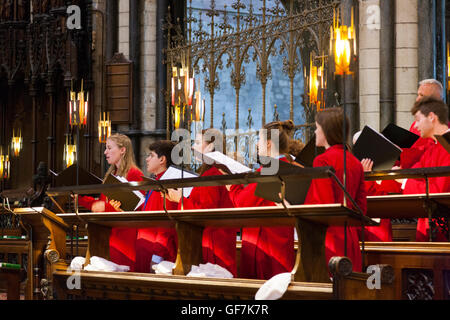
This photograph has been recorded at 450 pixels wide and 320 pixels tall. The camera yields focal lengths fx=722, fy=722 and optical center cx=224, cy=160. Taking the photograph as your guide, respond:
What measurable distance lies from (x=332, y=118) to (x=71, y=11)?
35.0 ft

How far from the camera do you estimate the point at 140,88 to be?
1372 cm

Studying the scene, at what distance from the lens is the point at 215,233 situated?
5.35m

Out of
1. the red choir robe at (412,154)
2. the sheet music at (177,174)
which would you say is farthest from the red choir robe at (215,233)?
the red choir robe at (412,154)

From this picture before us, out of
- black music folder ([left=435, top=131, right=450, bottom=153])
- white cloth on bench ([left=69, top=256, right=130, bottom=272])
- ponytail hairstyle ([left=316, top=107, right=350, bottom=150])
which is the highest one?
ponytail hairstyle ([left=316, top=107, right=350, bottom=150])

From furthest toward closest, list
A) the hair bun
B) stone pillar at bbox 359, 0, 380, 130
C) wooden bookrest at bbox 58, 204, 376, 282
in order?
stone pillar at bbox 359, 0, 380, 130 → the hair bun → wooden bookrest at bbox 58, 204, 376, 282

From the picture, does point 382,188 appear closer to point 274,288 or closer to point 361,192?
point 361,192

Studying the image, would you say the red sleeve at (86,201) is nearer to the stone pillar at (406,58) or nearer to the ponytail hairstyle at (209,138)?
the ponytail hairstyle at (209,138)

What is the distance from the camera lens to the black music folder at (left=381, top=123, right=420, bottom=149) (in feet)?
19.4

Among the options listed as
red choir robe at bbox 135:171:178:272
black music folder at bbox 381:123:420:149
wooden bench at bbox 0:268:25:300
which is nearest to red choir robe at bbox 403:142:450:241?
black music folder at bbox 381:123:420:149

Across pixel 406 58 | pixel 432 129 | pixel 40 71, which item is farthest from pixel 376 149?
pixel 40 71

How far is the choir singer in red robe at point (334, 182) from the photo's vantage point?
4312 millimetres

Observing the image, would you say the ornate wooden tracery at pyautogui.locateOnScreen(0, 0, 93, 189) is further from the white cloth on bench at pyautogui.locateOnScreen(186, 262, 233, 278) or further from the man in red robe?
the white cloth on bench at pyautogui.locateOnScreen(186, 262, 233, 278)

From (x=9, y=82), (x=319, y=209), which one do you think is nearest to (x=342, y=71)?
(x=319, y=209)

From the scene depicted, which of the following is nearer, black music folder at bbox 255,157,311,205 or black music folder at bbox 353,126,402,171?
black music folder at bbox 255,157,311,205
